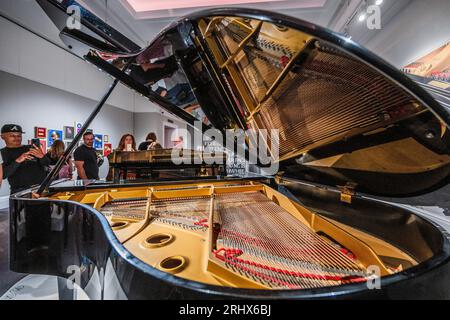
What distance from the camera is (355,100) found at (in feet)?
3.89

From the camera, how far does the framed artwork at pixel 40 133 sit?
5070mm

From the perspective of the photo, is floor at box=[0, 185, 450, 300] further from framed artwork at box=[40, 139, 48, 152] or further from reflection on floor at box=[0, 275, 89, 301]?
framed artwork at box=[40, 139, 48, 152]

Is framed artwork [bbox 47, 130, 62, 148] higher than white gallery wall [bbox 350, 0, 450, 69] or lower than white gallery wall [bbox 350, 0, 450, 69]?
lower

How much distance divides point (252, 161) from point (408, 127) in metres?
1.63

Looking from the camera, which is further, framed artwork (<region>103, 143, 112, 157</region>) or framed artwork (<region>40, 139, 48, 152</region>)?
framed artwork (<region>103, 143, 112, 157</region>)

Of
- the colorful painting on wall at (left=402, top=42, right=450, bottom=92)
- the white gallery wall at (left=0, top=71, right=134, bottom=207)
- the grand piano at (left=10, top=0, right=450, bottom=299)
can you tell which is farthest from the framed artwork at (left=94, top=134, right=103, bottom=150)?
the colorful painting on wall at (left=402, top=42, right=450, bottom=92)

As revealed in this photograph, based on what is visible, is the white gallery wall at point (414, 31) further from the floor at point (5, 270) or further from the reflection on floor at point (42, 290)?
the floor at point (5, 270)

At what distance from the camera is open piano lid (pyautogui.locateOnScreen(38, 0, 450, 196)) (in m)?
0.91

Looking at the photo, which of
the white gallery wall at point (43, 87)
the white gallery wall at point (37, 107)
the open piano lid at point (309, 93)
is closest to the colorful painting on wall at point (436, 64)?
the open piano lid at point (309, 93)

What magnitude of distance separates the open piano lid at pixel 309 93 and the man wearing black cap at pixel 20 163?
2.18 metres

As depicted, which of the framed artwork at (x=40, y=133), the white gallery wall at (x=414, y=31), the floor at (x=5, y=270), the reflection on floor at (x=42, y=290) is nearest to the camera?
the reflection on floor at (x=42, y=290)

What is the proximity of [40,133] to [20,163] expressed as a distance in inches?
107

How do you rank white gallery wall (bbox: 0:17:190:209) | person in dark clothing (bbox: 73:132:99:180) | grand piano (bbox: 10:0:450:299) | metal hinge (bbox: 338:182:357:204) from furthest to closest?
white gallery wall (bbox: 0:17:190:209)
person in dark clothing (bbox: 73:132:99:180)
metal hinge (bbox: 338:182:357:204)
grand piano (bbox: 10:0:450:299)
